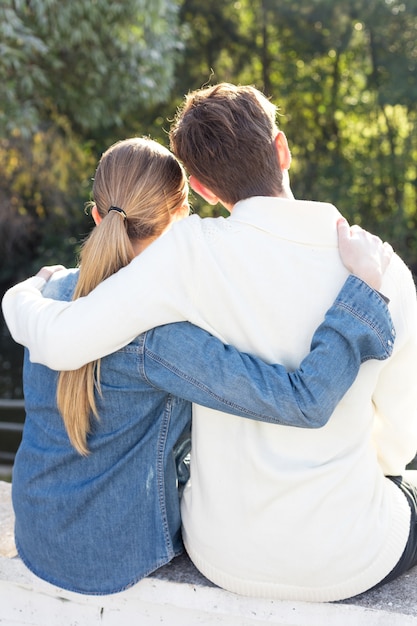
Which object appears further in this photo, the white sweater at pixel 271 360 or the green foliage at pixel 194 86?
the green foliage at pixel 194 86

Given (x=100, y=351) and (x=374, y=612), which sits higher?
(x=100, y=351)

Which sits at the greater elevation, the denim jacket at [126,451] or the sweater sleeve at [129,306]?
the sweater sleeve at [129,306]

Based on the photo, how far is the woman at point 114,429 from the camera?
147cm

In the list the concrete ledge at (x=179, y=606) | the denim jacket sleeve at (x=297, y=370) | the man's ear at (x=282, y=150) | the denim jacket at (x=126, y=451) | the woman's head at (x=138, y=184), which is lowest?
the concrete ledge at (x=179, y=606)

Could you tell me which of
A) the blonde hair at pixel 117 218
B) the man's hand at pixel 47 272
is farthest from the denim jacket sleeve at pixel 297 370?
the man's hand at pixel 47 272

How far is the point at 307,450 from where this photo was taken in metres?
1.44

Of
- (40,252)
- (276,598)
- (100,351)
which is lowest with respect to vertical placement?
(40,252)

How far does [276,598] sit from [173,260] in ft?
2.28

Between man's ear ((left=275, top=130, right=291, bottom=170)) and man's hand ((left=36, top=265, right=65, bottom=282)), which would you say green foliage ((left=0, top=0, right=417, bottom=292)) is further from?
man's ear ((left=275, top=130, right=291, bottom=170))

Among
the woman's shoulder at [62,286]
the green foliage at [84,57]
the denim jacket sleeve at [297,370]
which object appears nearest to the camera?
the denim jacket sleeve at [297,370]

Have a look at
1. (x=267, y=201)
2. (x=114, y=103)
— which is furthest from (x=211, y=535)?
(x=114, y=103)

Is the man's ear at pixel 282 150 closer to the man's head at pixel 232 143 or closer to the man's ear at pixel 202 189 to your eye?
the man's head at pixel 232 143

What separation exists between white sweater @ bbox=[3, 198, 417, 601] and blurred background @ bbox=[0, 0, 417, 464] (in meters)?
4.47

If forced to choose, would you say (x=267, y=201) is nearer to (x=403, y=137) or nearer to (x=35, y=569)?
(x=35, y=569)
